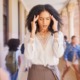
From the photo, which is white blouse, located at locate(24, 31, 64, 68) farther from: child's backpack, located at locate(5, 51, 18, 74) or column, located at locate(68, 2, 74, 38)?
column, located at locate(68, 2, 74, 38)

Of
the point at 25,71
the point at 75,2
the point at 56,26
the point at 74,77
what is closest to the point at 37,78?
the point at 25,71

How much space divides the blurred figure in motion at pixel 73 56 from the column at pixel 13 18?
34cm

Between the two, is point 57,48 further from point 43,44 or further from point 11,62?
point 11,62

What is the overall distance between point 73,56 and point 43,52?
0.57 meters

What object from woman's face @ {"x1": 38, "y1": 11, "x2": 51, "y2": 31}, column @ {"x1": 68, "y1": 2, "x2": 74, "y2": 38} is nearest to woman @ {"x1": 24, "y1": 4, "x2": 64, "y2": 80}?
woman's face @ {"x1": 38, "y1": 11, "x2": 51, "y2": 31}

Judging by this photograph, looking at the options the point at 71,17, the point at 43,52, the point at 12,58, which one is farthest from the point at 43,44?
the point at 71,17

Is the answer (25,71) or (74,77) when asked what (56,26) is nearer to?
(25,71)

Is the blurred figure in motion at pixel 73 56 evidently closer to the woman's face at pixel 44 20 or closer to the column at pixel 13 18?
the column at pixel 13 18

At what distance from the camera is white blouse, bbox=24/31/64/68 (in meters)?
0.71

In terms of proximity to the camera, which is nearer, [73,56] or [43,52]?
[43,52]

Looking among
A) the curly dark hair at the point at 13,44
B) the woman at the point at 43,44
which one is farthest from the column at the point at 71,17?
the woman at the point at 43,44

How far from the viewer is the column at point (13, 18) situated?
1353mm

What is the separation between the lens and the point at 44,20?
0.74 metres

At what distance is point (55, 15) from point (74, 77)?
2.19 feet
